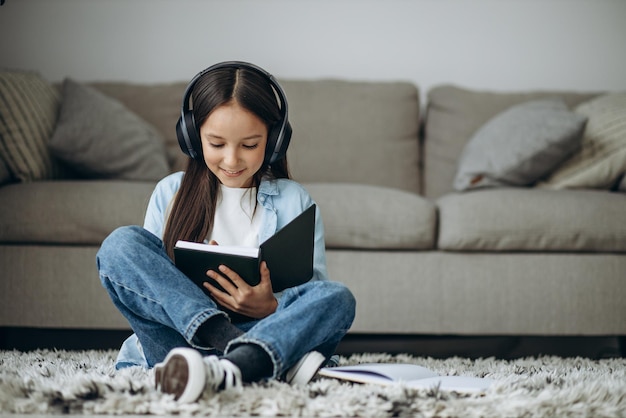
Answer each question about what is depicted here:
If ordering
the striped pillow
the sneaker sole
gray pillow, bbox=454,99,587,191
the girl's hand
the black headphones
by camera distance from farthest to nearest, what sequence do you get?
gray pillow, bbox=454,99,587,191 → the striped pillow → the black headphones → the girl's hand → the sneaker sole

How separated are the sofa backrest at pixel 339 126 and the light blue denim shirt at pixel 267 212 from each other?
3.24ft

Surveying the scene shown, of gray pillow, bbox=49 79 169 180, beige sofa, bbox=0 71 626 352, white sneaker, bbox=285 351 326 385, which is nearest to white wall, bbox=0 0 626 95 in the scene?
gray pillow, bbox=49 79 169 180

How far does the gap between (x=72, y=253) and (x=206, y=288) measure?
0.81 metres

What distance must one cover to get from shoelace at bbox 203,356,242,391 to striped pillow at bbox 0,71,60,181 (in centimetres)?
126

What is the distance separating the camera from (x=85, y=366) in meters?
1.46

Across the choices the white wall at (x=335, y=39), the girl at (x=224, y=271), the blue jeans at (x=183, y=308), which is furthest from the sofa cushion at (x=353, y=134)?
the blue jeans at (x=183, y=308)

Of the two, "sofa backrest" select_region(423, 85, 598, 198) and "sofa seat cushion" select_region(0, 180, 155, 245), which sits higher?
"sofa backrest" select_region(423, 85, 598, 198)

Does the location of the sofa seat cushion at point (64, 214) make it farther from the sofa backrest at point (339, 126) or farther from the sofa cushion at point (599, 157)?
the sofa cushion at point (599, 157)

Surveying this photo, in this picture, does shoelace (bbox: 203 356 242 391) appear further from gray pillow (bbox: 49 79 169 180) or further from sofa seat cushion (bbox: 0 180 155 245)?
gray pillow (bbox: 49 79 169 180)

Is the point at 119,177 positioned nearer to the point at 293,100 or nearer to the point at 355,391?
the point at 293,100

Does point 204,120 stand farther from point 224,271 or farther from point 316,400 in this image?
point 316,400

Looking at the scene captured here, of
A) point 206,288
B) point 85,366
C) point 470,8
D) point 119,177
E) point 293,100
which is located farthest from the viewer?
point 470,8

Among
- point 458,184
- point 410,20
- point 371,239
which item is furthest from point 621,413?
point 410,20

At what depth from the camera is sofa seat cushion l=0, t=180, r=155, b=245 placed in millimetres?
1896
